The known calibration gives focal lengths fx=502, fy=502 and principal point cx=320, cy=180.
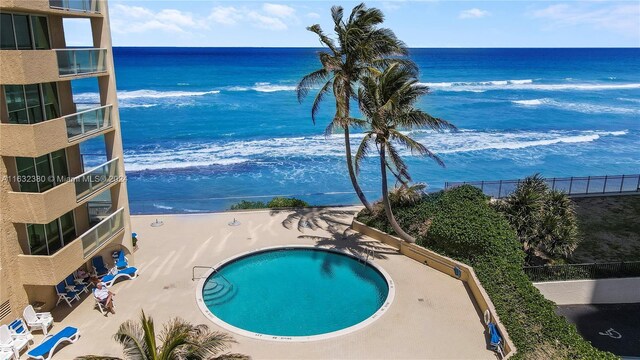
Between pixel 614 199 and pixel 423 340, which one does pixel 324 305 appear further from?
pixel 614 199

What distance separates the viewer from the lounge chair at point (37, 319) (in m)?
14.5

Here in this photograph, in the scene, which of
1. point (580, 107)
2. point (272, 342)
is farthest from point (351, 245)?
point (580, 107)

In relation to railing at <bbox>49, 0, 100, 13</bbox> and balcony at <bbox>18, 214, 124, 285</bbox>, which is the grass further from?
railing at <bbox>49, 0, 100, 13</bbox>

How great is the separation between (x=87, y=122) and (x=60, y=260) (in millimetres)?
4401

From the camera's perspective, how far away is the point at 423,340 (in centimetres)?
1480

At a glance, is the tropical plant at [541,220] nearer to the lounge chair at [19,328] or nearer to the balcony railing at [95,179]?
the balcony railing at [95,179]

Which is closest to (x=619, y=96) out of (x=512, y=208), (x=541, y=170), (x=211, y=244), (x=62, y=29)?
(x=541, y=170)

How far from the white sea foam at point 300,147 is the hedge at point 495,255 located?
937 inches

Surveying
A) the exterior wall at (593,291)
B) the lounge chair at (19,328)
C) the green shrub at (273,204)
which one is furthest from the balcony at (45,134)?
the exterior wall at (593,291)

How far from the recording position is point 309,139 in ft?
173

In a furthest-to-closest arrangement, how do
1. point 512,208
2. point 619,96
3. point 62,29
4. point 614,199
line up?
1. point 619,96
2. point 614,199
3. point 512,208
4. point 62,29

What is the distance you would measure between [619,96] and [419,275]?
78.7 m

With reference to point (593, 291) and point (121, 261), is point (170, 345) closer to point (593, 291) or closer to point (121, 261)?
point (121, 261)

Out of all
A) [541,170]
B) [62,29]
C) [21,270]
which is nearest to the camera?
[21,270]
